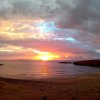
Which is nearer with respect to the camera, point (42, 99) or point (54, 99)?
point (42, 99)

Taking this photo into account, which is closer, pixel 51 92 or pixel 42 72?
pixel 51 92

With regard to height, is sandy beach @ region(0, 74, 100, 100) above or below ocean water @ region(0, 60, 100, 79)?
above

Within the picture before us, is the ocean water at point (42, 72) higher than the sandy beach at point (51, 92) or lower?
lower

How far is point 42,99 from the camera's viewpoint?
16.1 m

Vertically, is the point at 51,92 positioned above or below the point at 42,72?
above

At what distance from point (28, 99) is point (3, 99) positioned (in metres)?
1.83

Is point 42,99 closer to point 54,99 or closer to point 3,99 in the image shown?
point 54,99

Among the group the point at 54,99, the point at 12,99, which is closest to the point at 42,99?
the point at 54,99

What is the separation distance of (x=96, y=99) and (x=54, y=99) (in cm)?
310

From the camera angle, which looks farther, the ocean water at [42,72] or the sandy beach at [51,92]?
the ocean water at [42,72]

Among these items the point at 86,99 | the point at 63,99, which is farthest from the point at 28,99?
the point at 86,99

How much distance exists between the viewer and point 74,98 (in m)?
17.1

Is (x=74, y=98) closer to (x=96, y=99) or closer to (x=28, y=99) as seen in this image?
(x=96, y=99)

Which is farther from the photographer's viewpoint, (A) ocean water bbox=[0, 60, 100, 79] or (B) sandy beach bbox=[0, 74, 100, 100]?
(A) ocean water bbox=[0, 60, 100, 79]
